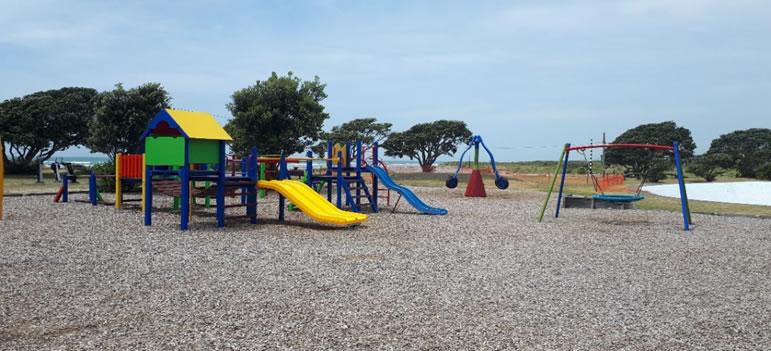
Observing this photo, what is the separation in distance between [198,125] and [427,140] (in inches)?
1821

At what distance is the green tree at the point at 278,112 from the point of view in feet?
87.7

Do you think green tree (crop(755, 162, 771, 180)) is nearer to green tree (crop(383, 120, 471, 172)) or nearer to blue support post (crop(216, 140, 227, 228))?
green tree (crop(383, 120, 471, 172))

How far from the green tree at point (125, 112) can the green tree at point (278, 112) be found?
18.5 ft

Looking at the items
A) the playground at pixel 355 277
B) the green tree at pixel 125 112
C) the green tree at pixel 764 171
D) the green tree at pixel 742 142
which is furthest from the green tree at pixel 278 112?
the green tree at pixel 742 142

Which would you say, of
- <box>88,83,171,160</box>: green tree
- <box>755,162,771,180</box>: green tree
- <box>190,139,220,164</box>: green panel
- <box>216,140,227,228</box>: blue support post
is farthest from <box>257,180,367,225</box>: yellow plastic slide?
<box>755,162,771,180</box>: green tree

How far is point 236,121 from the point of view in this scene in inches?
1090

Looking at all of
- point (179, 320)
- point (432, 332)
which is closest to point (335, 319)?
point (432, 332)

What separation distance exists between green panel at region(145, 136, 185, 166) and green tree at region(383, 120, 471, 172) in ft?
148

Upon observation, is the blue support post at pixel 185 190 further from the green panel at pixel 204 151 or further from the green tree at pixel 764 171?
the green tree at pixel 764 171

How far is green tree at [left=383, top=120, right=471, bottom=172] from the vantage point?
186 feet

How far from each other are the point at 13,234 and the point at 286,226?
4293 mm

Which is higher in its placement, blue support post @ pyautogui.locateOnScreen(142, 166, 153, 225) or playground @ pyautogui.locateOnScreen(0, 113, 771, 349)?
blue support post @ pyautogui.locateOnScreen(142, 166, 153, 225)

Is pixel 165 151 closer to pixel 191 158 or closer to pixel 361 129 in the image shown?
pixel 191 158

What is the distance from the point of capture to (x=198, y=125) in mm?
11391
